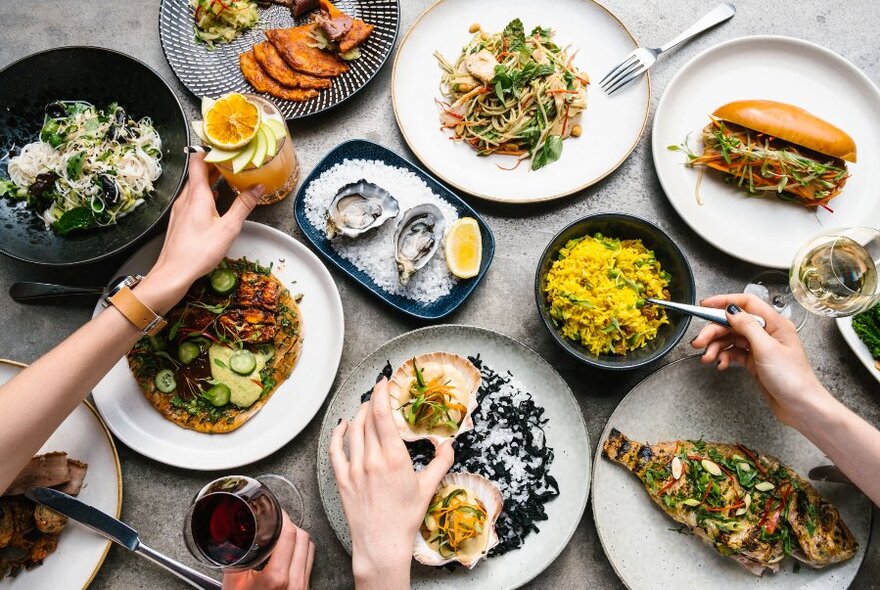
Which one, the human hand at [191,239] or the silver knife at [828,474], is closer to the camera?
the human hand at [191,239]

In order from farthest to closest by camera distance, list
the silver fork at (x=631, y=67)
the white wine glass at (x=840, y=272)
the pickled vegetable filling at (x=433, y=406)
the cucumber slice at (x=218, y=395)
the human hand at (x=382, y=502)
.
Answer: the silver fork at (x=631, y=67) → the cucumber slice at (x=218, y=395) → the pickled vegetable filling at (x=433, y=406) → the white wine glass at (x=840, y=272) → the human hand at (x=382, y=502)

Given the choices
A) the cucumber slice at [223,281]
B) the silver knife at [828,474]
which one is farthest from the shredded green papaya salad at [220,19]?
the silver knife at [828,474]

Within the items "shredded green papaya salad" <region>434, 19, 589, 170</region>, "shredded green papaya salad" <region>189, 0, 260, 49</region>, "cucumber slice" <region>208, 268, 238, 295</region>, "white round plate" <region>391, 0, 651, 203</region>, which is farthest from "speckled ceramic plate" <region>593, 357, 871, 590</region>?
"shredded green papaya salad" <region>189, 0, 260, 49</region>

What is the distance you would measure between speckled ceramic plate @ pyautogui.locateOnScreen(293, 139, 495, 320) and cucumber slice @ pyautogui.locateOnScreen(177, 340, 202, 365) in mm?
671

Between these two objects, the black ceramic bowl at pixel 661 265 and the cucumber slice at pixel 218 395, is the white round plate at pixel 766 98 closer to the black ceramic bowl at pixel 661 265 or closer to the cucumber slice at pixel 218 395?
the black ceramic bowl at pixel 661 265

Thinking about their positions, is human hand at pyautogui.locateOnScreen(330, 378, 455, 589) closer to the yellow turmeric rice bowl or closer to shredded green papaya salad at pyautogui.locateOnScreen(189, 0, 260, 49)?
the yellow turmeric rice bowl

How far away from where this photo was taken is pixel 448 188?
2.73 metres

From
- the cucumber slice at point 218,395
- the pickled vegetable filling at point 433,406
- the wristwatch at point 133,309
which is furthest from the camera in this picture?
the cucumber slice at point 218,395

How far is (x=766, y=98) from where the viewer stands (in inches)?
110

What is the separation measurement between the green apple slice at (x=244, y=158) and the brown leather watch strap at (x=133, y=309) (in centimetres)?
60

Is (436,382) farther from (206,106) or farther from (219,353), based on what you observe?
(206,106)

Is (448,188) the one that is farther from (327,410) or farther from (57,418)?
(57,418)

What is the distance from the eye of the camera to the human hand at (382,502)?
2018 millimetres

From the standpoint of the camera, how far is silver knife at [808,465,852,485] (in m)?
2.42
